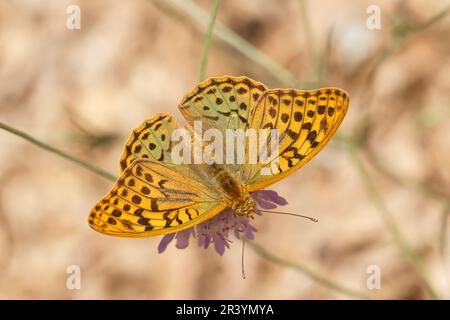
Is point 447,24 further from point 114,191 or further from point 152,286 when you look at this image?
point 114,191

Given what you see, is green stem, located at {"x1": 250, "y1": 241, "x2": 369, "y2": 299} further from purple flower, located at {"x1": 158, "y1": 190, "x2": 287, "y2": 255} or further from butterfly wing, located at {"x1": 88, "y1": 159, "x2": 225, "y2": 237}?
butterfly wing, located at {"x1": 88, "y1": 159, "x2": 225, "y2": 237}

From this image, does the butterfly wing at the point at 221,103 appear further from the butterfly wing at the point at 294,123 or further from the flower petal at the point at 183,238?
the flower petal at the point at 183,238

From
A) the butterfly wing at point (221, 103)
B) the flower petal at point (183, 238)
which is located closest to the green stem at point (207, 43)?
the butterfly wing at point (221, 103)

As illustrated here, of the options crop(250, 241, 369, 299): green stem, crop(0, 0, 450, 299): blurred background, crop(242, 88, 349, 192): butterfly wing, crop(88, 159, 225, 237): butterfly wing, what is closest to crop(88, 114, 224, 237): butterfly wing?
crop(88, 159, 225, 237): butterfly wing

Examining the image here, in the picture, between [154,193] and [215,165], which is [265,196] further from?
[154,193]

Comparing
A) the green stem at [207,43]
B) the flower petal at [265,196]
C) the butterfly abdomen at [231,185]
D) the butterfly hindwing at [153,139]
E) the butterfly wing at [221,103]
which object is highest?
the green stem at [207,43]
